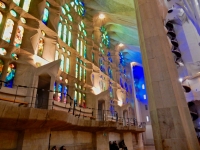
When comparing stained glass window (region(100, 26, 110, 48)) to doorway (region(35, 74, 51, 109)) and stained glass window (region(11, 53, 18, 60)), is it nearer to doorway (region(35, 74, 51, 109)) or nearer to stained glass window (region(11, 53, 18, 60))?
doorway (region(35, 74, 51, 109))

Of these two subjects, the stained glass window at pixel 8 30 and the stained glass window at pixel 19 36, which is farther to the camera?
the stained glass window at pixel 19 36

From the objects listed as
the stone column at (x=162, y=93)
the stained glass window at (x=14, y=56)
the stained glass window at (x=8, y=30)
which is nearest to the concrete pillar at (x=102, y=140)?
the stone column at (x=162, y=93)

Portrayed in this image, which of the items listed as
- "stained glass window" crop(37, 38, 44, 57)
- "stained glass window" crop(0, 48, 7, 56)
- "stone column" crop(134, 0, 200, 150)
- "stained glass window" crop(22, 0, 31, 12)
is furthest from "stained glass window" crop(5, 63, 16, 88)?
"stone column" crop(134, 0, 200, 150)

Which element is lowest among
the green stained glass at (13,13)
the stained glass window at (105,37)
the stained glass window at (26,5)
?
the green stained glass at (13,13)

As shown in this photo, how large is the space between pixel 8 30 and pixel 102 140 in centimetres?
971

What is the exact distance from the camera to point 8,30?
29.1ft

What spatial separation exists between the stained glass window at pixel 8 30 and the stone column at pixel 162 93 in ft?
25.8

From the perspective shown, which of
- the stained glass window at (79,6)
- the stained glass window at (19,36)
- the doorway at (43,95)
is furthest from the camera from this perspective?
the stained glass window at (79,6)

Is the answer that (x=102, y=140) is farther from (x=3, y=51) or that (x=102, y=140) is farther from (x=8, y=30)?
(x=8, y=30)

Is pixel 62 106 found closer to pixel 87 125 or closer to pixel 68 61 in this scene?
pixel 87 125

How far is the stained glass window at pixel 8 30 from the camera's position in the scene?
863 cm

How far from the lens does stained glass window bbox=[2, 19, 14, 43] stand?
28.3 ft

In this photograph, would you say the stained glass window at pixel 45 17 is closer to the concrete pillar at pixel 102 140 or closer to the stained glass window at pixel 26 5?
the stained glass window at pixel 26 5

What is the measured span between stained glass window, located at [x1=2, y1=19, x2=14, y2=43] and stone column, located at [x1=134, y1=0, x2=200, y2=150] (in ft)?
25.8
